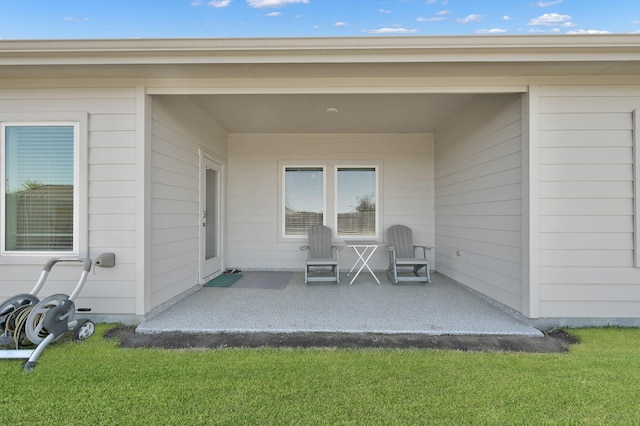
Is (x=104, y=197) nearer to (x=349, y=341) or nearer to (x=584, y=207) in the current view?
(x=349, y=341)

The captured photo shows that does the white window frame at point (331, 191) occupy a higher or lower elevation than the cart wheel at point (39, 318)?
higher

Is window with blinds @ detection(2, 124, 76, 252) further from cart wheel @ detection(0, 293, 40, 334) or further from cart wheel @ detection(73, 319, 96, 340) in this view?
cart wheel @ detection(73, 319, 96, 340)

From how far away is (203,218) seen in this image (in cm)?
449

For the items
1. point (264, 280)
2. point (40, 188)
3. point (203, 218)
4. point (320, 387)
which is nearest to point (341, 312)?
point (320, 387)

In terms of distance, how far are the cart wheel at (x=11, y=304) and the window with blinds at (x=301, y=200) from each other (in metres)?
3.59

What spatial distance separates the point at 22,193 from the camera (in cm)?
310

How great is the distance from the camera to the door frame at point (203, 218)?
14.3 feet

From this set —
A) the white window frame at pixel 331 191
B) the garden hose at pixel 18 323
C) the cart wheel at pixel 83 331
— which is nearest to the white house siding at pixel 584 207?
the white window frame at pixel 331 191

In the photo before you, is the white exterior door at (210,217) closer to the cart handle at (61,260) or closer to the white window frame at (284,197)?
the white window frame at (284,197)

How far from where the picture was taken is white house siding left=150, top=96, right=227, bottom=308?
10.7 feet

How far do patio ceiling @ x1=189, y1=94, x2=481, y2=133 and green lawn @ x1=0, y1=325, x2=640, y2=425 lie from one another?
9.22 feet

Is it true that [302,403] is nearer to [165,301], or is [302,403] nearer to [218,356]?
[218,356]

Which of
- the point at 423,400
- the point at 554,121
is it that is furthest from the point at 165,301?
the point at 554,121

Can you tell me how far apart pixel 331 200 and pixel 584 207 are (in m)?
3.57
